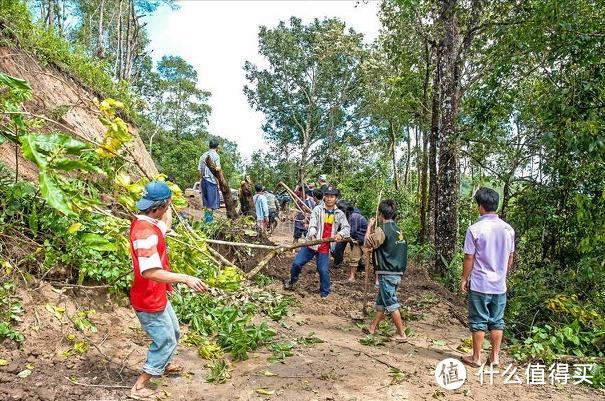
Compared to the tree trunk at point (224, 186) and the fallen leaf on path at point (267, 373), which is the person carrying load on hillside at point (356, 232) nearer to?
the tree trunk at point (224, 186)

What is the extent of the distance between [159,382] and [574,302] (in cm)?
484

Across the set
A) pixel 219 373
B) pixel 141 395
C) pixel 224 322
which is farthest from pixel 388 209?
pixel 141 395

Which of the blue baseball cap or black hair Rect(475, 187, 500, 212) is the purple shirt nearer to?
black hair Rect(475, 187, 500, 212)

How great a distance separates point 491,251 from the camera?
14.4ft

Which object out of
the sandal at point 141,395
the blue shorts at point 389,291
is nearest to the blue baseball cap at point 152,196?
the sandal at point 141,395

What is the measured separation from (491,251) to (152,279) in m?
3.12

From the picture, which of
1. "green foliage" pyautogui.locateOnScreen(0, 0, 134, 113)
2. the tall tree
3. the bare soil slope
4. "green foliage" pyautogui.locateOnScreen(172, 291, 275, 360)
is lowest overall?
"green foliage" pyautogui.locateOnScreen(172, 291, 275, 360)

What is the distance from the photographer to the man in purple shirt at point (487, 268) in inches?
173

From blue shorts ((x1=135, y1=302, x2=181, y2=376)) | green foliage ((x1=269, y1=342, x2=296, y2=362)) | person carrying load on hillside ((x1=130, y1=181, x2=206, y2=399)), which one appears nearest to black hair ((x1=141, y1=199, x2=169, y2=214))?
person carrying load on hillside ((x1=130, y1=181, x2=206, y2=399))

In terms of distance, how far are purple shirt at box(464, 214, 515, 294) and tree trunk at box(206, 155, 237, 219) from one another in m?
5.16

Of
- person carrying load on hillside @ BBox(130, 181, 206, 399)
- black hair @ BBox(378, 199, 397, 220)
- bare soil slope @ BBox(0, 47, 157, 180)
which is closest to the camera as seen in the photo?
person carrying load on hillside @ BBox(130, 181, 206, 399)

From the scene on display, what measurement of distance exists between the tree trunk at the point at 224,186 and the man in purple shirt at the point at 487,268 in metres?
5.13

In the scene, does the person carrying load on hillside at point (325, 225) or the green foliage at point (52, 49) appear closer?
the person carrying load on hillside at point (325, 225)

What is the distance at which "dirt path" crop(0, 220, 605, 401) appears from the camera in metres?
3.71
